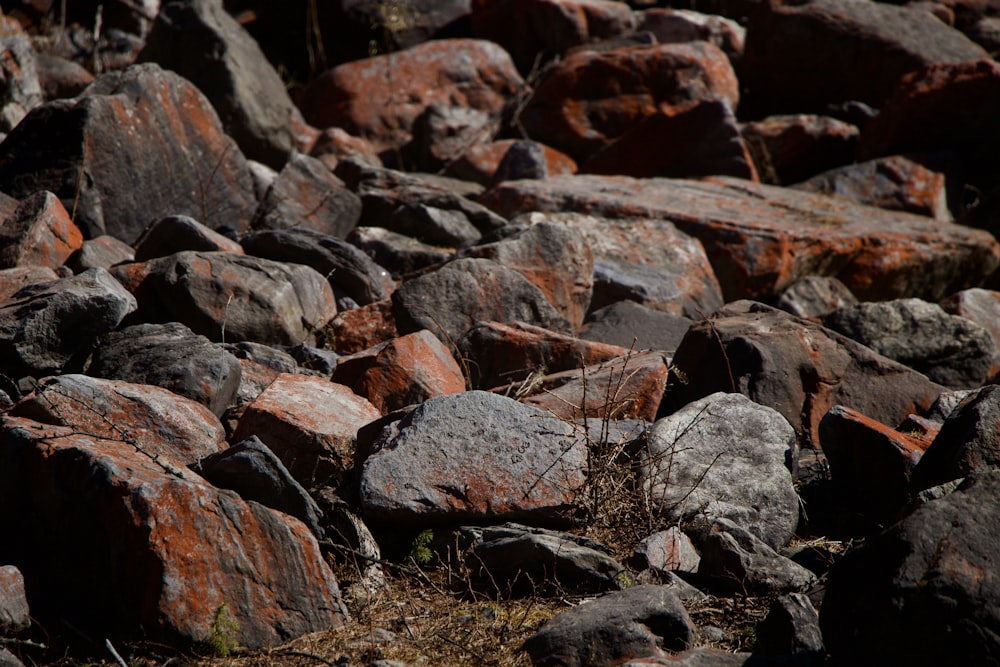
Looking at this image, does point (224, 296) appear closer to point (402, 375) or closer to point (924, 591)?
point (402, 375)

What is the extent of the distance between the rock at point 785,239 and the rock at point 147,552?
365 centimetres

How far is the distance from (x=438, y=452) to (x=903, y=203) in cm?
601

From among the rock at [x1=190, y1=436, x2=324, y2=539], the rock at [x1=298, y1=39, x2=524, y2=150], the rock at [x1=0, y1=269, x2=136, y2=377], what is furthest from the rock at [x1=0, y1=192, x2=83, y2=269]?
the rock at [x1=298, y1=39, x2=524, y2=150]

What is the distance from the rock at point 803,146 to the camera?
351 inches

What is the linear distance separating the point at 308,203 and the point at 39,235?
5.93 ft

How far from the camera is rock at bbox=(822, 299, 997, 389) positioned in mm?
4578

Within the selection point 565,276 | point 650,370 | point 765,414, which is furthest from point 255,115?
point 765,414

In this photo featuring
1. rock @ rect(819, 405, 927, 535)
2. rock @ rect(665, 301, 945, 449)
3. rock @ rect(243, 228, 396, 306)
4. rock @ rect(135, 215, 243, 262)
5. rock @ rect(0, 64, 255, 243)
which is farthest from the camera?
rock @ rect(0, 64, 255, 243)

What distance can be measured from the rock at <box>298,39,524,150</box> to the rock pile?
0.11 feet

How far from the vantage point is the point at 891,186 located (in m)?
7.91

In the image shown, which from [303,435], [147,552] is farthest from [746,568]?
[147,552]

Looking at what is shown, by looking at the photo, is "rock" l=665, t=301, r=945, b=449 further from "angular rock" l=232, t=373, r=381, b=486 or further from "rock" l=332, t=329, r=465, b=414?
"angular rock" l=232, t=373, r=381, b=486

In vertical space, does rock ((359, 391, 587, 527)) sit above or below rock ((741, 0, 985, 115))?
above

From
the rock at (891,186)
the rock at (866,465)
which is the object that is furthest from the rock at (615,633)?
the rock at (891,186)
